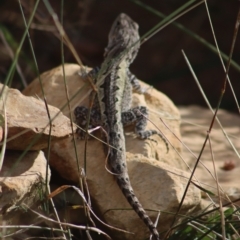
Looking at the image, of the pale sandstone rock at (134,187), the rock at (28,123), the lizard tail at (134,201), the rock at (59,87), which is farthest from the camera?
the rock at (59,87)

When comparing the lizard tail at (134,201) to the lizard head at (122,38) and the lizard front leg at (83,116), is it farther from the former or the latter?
the lizard head at (122,38)

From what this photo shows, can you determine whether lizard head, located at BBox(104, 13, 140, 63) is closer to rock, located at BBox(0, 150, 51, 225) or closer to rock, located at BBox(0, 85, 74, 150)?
rock, located at BBox(0, 85, 74, 150)

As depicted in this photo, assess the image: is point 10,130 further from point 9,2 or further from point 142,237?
point 9,2

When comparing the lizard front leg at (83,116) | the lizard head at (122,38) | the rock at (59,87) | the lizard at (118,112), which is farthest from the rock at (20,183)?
the lizard head at (122,38)

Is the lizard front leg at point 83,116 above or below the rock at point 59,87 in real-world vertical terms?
below

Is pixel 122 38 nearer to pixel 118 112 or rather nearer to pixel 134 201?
pixel 118 112

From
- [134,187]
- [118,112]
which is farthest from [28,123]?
[118,112]

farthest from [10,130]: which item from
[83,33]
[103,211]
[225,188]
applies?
[83,33]

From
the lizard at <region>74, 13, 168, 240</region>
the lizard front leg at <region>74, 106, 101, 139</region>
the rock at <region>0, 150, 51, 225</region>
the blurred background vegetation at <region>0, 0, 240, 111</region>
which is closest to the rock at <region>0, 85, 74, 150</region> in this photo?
the rock at <region>0, 150, 51, 225</region>
